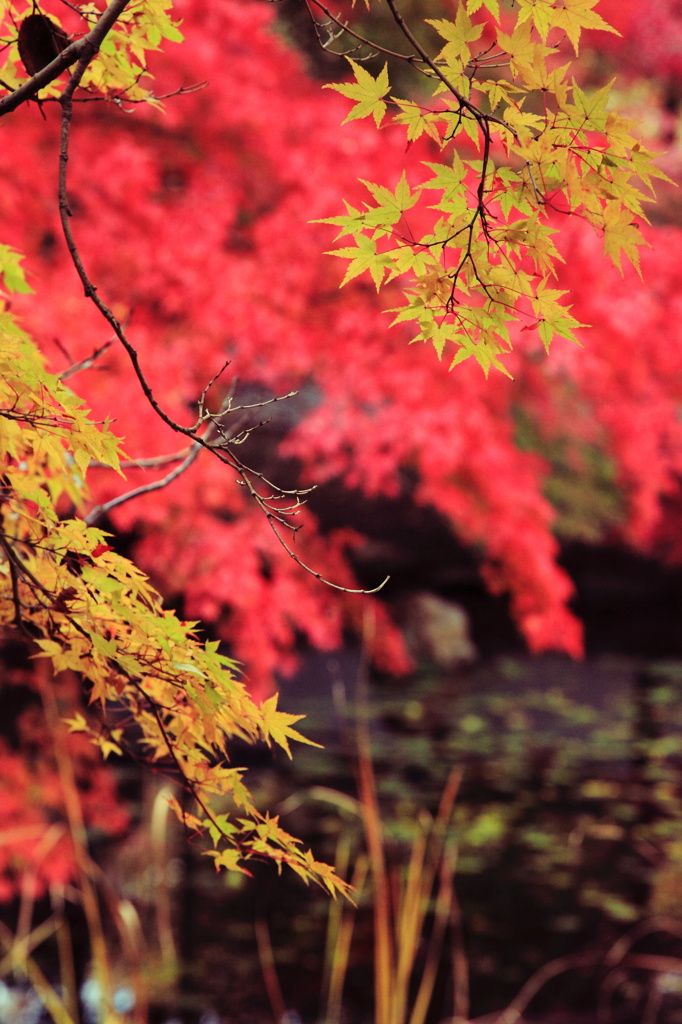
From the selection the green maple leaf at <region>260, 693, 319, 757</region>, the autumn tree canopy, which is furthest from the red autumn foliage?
the green maple leaf at <region>260, 693, 319, 757</region>

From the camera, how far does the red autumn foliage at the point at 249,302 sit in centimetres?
466

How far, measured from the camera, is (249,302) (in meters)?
4.96

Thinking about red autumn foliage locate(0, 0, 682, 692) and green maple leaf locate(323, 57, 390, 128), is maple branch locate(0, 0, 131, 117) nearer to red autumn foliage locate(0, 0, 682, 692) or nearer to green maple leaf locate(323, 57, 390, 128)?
green maple leaf locate(323, 57, 390, 128)

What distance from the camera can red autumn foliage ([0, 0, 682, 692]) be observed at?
4656 mm

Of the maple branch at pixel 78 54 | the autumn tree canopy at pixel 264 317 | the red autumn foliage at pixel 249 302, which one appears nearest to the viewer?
→ the maple branch at pixel 78 54

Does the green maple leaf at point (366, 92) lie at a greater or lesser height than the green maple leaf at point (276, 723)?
greater

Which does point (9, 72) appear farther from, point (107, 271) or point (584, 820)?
point (584, 820)

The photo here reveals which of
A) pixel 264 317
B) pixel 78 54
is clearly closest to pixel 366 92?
pixel 78 54

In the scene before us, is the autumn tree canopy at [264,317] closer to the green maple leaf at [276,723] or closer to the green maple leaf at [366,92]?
the green maple leaf at [276,723]

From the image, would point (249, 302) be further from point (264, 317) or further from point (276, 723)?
point (276, 723)

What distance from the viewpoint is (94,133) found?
4965mm

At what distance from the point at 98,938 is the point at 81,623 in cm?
221

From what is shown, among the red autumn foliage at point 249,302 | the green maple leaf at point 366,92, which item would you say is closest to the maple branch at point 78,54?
the green maple leaf at point 366,92

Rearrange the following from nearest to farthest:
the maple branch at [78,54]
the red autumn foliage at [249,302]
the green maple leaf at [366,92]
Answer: the maple branch at [78,54]
the green maple leaf at [366,92]
the red autumn foliage at [249,302]
